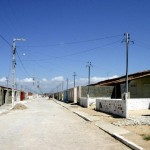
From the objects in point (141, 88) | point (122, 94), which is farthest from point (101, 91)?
point (122, 94)

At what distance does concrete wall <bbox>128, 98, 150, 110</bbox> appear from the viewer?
28.8 meters

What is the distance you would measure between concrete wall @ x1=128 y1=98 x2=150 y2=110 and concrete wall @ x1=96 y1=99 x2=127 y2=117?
204 centimetres

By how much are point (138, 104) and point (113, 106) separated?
3.90m

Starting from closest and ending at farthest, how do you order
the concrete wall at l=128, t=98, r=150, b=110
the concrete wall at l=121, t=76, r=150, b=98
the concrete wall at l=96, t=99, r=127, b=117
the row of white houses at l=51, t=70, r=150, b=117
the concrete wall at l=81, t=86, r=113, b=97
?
1. the concrete wall at l=96, t=99, r=127, b=117
2. the row of white houses at l=51, t=70, r=150, b=117
3. the concrete wall at l=128, t=98, r=150, b=110
4. the concrete wall at l=121, t=76, r=150, b=98
5. the concrete wall at l=81, t=86, r=113, b=97

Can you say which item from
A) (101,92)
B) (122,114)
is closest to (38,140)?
(122,114)

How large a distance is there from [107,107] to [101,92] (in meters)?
19.0

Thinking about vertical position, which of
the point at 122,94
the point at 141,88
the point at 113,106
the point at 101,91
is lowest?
the point at 113,106

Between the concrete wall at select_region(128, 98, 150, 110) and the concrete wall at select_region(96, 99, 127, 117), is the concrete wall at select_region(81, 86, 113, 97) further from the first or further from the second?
the concrete wall at select_region(128, 98, 150, 110)

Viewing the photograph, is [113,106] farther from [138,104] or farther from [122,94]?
[138,104]

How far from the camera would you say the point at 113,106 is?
1027 inches

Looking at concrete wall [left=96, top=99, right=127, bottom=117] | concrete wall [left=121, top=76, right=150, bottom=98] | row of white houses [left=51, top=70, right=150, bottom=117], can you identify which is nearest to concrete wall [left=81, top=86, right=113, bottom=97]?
row of white houses [left=51, top=70, right=150, bottom=117]

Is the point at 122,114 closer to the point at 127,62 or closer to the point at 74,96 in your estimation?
the point at 127,62

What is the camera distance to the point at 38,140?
12312 millimetres

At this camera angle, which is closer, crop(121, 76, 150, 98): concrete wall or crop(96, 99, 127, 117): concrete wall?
crop(96, 99, 127, 117): concrete wall
